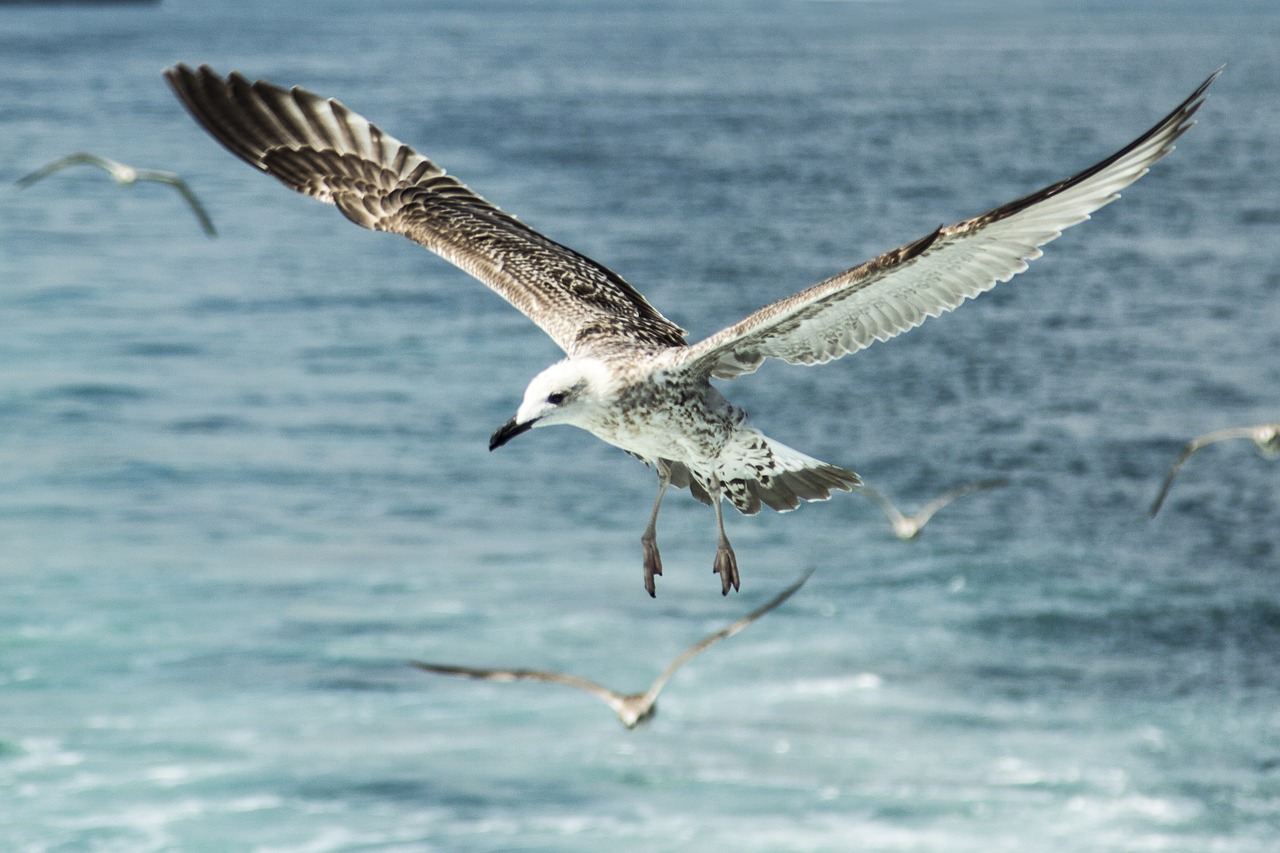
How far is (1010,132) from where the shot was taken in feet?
262

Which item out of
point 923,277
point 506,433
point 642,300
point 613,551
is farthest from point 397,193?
point 613,551

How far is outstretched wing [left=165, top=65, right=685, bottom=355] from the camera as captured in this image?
429 inches

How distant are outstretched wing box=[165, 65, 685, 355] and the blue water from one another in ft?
51.8

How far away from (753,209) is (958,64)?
222 feet

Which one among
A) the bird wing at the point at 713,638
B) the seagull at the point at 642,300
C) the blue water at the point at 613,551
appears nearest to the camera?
the seagull at the point at 642,300

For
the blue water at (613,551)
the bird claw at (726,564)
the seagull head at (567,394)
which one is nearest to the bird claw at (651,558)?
the bird claw at (726,564)

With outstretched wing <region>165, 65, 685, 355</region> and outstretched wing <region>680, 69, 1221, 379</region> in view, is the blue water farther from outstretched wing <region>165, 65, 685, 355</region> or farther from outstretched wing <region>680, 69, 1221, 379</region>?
outstretched wing <region>680, 69, 1221, 379</region>

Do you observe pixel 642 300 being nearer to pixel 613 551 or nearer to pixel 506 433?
pixel 506 433

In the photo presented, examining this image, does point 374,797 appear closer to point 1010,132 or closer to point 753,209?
point 753,209

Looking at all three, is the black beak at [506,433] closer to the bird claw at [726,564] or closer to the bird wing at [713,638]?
the bird wing at [713,638]

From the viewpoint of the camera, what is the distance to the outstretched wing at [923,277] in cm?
797

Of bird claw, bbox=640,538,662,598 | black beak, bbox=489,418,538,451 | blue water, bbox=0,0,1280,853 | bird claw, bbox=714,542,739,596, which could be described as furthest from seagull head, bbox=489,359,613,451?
blue water, bbox=0,0,1280,853

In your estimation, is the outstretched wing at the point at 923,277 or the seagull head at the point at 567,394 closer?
the outstretched wing at the point at 923,277

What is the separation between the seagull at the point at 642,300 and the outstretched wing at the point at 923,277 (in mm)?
11
